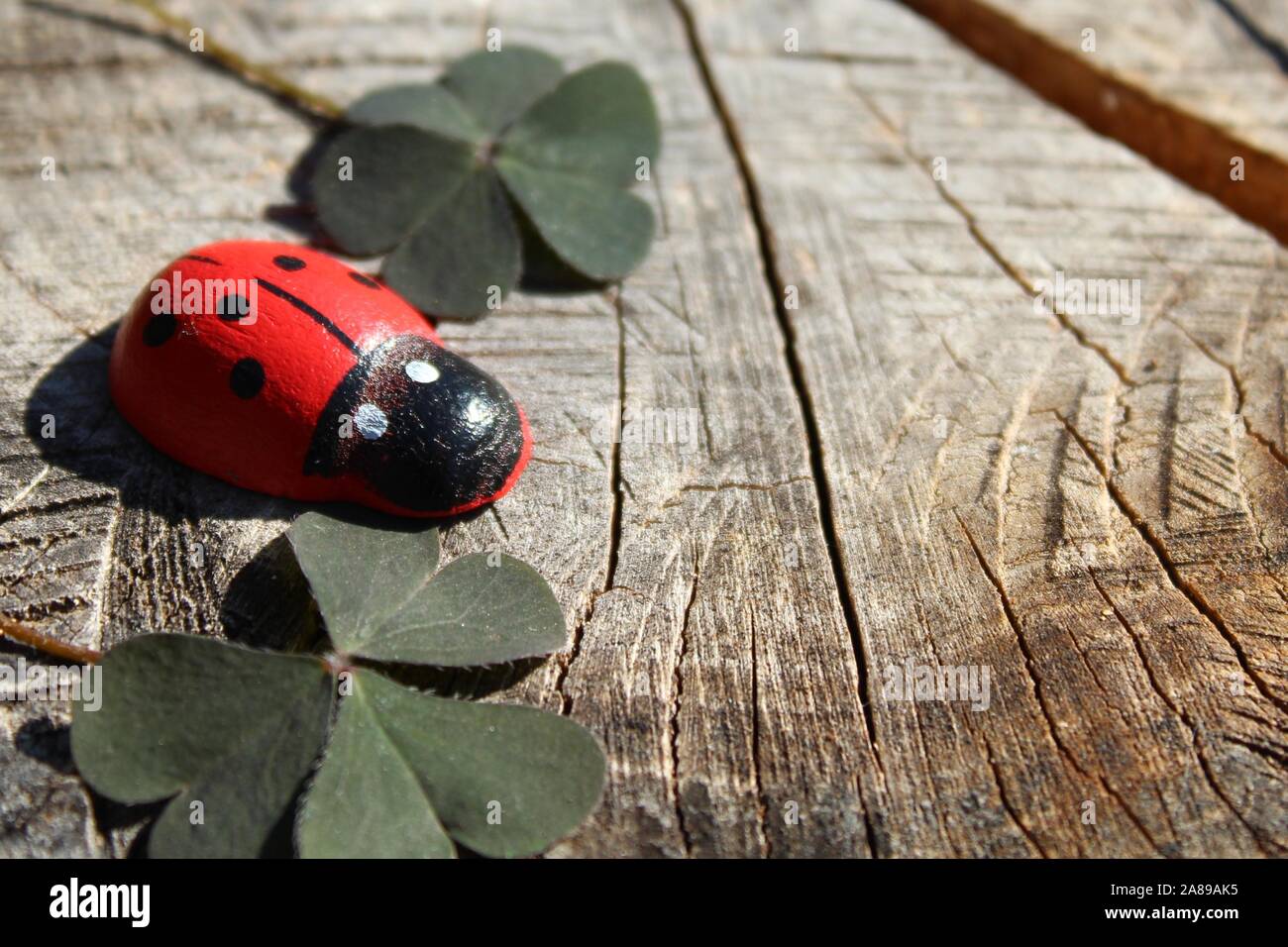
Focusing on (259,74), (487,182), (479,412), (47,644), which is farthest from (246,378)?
(259,74)

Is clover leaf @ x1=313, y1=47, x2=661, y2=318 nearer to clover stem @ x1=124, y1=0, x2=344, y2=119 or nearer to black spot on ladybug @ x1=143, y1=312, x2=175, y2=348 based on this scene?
clover stem @ x1=124, y1=0, x2=344, y2=119

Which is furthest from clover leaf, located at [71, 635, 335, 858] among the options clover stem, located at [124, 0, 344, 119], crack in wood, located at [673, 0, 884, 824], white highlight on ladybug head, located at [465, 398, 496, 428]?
clover stem, located at [124, 0, 344, 119]

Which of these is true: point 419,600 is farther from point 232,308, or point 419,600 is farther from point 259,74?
point 259,74

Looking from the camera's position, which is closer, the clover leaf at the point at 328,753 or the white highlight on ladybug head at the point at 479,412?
the clover leaf at the point at 328,753

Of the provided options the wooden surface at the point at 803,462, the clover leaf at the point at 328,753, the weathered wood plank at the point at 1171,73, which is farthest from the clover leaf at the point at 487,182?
the weathered wood plank at the point at 1171,73

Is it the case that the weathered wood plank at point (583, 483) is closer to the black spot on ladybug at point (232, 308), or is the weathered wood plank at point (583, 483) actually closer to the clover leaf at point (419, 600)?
the clover leaf at point (419, 600)

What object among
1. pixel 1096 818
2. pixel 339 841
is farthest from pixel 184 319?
pixel 1096 818
